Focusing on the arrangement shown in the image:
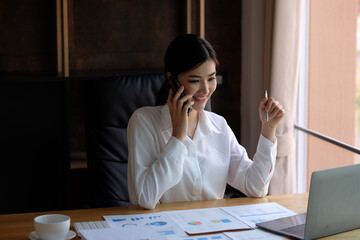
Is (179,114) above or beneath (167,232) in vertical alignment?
above

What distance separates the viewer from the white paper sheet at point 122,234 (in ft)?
5.18

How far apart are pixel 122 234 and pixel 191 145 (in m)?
0.64

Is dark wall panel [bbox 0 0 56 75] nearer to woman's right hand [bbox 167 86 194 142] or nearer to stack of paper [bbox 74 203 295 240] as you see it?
woman's right hand [bbox 167 86 194 142]

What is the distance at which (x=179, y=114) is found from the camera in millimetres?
2016

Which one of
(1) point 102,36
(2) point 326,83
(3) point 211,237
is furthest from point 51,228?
(2) point 326,83

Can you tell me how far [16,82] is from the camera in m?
3.02

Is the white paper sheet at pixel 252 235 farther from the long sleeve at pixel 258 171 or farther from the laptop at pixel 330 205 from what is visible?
the long sleeve at pixel 258 171

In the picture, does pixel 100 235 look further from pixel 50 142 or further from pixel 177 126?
pixel 50 142

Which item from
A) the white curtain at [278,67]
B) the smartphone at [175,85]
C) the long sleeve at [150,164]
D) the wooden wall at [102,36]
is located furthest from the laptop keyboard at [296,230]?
the wooden wall at [102,36]

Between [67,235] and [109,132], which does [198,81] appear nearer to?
[109,132]

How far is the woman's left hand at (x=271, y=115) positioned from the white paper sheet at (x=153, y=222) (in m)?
0.55

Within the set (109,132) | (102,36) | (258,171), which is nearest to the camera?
(258,171)

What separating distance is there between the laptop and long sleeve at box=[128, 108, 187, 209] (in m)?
0.41

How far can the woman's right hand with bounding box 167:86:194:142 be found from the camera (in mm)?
1997
